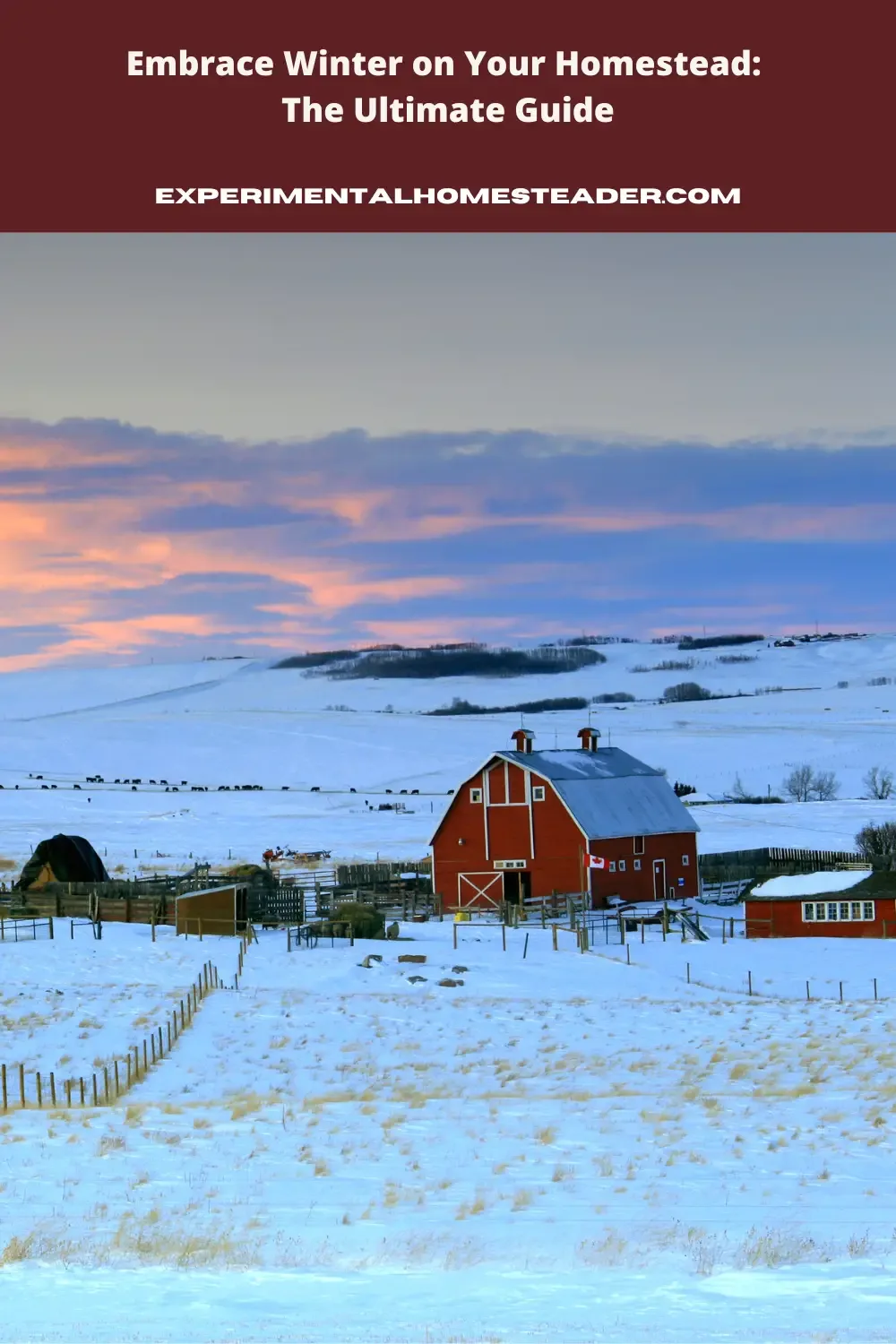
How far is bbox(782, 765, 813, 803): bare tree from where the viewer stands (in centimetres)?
10488

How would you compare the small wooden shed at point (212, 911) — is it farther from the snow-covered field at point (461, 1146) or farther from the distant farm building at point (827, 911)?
the distant farm building at point (827, 911)

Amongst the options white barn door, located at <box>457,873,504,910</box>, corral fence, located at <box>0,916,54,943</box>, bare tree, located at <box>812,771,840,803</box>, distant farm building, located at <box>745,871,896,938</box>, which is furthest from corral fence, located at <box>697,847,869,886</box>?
bare tree, located at <box>812,771,840,803</box>

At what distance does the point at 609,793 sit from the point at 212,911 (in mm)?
15277

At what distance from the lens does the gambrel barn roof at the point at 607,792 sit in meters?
53.5

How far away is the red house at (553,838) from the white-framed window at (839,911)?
287 inches

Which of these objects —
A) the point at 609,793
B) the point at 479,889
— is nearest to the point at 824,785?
the point at 609,793

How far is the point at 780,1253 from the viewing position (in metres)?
14.0

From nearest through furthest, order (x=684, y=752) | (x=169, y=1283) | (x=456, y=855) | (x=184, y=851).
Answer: (x=169, y=1283)
(x=456, y=855)
(x=184, y=851)
(x=684, y=752)

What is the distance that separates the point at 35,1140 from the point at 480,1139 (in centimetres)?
559

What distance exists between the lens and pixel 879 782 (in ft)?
355

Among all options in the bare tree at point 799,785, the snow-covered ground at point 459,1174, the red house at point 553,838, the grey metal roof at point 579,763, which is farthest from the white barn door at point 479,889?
the bare tree at point 799,785

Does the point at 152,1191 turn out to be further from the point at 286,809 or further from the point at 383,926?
the point at 286,809

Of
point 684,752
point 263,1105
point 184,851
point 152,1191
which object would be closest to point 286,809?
point 184,851

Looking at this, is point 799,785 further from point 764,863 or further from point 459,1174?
point 459,1174
